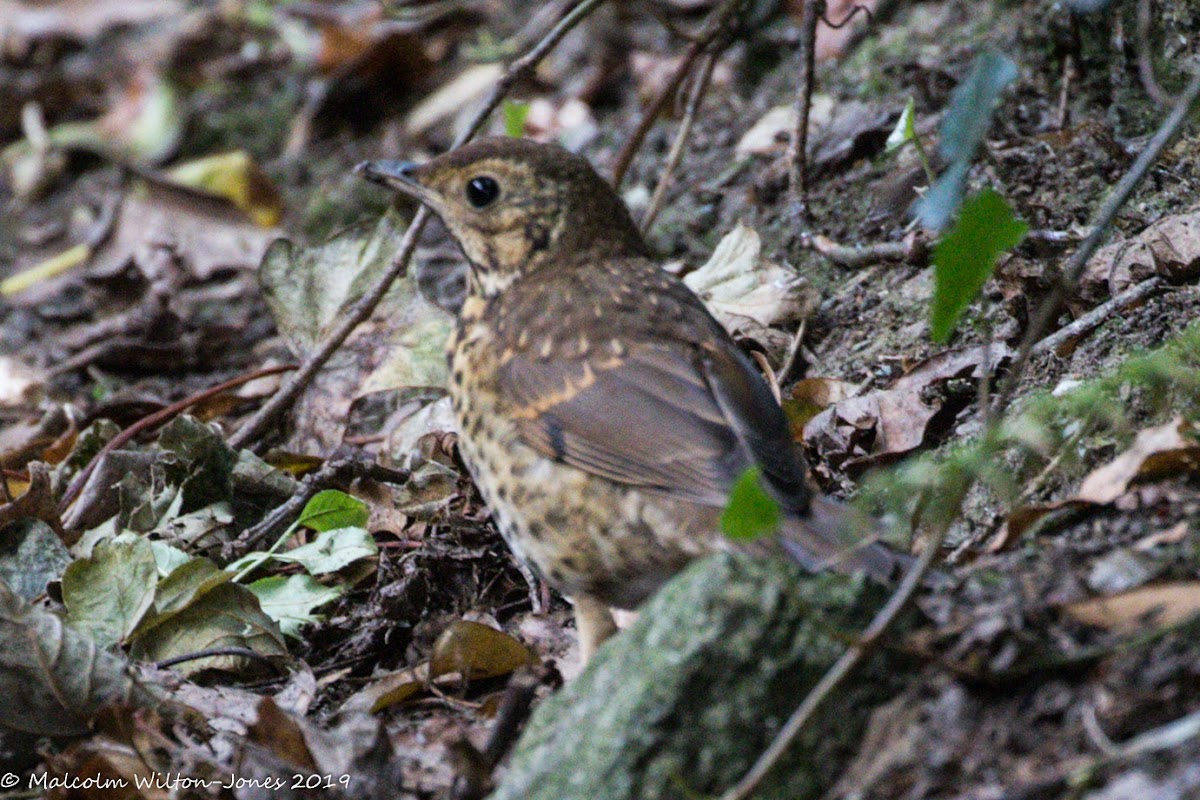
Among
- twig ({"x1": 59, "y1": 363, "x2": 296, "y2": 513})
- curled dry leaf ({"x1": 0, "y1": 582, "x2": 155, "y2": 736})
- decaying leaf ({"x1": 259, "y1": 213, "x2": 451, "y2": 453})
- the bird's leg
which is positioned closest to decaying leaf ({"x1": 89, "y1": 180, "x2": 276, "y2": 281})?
twig ({"x1": 59, "y1": 363, "x2": 296, "y2": 513})

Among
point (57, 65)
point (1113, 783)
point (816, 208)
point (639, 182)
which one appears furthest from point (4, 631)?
point (57, 65)

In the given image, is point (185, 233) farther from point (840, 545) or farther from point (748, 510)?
point (748, 510)

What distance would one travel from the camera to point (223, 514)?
440 centimetres

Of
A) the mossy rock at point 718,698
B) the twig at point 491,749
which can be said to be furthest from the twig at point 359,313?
the mossy rock at point 718,698

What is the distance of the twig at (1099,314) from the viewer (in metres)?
3.97

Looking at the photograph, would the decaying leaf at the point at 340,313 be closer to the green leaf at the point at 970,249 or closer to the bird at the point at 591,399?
the bird at the point at 591,399

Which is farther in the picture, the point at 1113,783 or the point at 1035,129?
the point at 1035,129

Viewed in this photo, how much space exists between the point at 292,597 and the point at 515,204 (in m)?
1.25

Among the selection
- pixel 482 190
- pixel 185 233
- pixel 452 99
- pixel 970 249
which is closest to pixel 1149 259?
pixel 970 249

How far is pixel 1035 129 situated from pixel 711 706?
11.0 feet

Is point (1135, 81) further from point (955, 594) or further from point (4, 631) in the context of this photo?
point (4, 631)

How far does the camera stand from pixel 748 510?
7.88 ft

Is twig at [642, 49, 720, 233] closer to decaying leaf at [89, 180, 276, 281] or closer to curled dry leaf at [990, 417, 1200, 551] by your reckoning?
decaying leaf at [89, 180, 276, 281]

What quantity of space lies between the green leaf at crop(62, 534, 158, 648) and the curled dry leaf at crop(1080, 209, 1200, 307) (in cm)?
275
